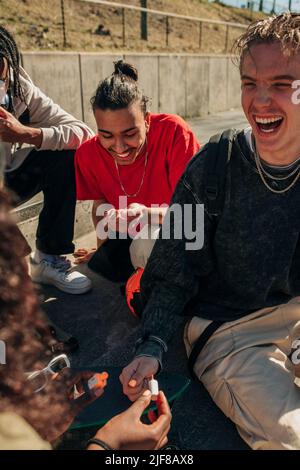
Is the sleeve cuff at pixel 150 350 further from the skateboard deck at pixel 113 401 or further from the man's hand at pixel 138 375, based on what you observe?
the skateboard deck at pixel 113 401

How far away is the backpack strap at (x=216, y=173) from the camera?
182cm

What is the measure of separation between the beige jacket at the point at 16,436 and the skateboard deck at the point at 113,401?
640mm

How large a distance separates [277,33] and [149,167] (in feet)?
3.89

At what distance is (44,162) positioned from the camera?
9.62ft

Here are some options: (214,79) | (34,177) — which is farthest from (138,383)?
(214,79)

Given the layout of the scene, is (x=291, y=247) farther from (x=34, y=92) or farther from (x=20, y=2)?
(x=20, y=2)

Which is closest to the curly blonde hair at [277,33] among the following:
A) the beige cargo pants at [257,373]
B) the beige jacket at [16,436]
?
the beige cargo pants at [257,373]

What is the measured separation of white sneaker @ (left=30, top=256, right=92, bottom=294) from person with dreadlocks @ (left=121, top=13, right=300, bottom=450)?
93 cm

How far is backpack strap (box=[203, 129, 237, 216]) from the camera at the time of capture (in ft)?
5.96

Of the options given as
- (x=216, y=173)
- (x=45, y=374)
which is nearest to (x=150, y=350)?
(x=45, y=374)

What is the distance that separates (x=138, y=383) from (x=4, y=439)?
2.27 feet

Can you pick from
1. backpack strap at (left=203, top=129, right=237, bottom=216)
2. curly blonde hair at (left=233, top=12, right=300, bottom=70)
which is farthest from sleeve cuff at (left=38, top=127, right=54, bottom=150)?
curly blonde hair at (left=233, top=12, right=300, bottom=70)

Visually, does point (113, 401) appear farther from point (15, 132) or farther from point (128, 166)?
point (15, 132)

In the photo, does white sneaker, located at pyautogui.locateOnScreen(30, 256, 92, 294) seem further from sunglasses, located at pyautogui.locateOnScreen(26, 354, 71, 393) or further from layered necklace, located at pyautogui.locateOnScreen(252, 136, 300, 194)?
layered necklace, located at pyautogui.locateOnScreen(252, 136, 300, 194)
